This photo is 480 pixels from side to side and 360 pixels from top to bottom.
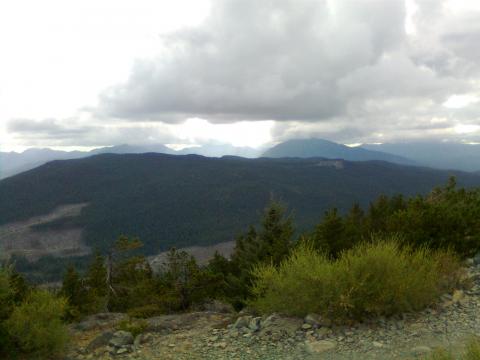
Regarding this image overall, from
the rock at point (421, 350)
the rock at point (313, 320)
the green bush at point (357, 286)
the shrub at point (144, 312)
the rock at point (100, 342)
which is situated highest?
the green bush at point (357, 286)

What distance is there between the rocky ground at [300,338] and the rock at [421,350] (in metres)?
0.02

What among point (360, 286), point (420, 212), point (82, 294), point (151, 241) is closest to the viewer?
point (360, 286)

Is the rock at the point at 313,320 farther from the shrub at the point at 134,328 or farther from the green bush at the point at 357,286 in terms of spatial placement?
the shrub at the point at 134,328

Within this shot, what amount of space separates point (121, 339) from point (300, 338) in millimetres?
4085

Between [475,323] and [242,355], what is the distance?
15.1ft

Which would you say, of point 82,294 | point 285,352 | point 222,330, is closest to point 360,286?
point 285,352

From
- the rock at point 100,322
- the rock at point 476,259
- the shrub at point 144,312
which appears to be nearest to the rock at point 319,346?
the rock at point 100,322

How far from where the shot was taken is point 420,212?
42.6 ft

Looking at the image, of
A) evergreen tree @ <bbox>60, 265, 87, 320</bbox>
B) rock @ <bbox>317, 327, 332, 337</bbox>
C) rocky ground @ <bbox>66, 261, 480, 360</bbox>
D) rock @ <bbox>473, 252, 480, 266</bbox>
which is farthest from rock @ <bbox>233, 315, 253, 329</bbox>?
evergreen tree @ <bbox>60, 265, 87, 320</bbox>

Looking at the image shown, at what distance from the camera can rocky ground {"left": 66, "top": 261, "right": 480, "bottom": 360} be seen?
6824mm

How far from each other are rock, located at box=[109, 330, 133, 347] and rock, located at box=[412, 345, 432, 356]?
5.98m

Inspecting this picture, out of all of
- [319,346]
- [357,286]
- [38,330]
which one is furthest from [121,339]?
[357,286]

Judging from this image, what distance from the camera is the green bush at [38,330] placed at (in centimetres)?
808

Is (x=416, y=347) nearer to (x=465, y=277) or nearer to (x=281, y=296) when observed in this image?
(x=281, y=296)
